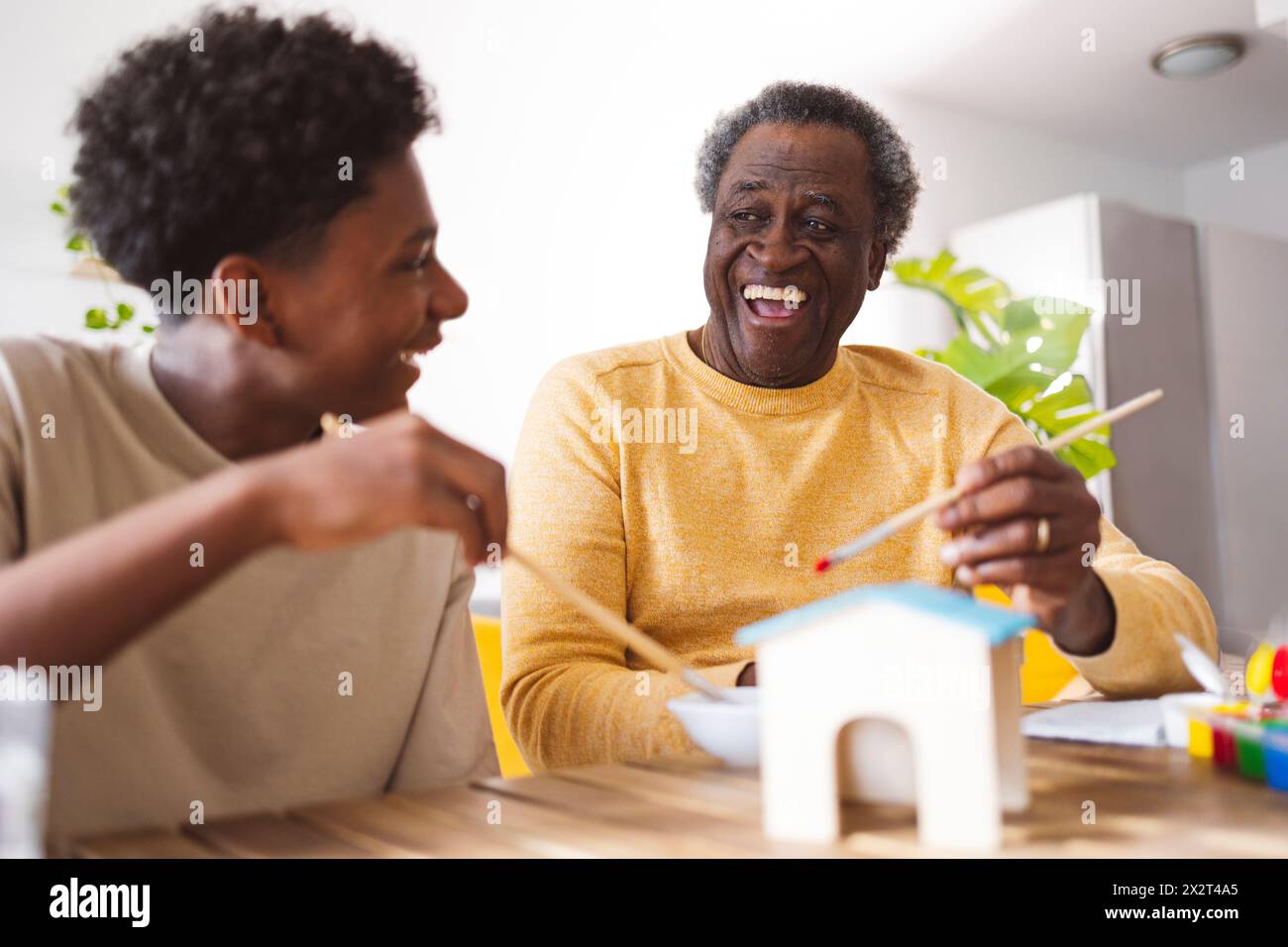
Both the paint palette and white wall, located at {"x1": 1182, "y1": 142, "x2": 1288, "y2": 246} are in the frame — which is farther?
white wall, located at {"x1": 1182, "y1": 142, "x2": 1288, "y2": 246}

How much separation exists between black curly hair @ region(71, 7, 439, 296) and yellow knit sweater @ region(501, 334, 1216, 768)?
0.49m

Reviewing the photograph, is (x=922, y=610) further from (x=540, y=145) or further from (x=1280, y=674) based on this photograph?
(x=540, y=145)

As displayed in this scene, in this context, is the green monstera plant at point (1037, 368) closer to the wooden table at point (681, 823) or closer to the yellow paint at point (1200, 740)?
the yellow paint at point (1200, 740)

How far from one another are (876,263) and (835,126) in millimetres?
244

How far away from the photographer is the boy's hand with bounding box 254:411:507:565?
613 millimetres

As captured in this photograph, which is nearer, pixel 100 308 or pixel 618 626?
pixel 618 626

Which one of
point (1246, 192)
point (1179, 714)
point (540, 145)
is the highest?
point (1246, 192)

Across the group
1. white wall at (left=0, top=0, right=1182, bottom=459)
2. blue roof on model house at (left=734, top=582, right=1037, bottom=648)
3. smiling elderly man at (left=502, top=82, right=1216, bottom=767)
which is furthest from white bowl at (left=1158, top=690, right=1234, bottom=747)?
white wall at (left=0, top=0, right=1182, bottom=459)

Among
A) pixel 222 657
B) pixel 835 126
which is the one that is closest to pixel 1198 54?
pixel 835 126

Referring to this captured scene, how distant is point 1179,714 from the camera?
88 cm

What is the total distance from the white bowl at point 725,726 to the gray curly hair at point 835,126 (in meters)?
0.98

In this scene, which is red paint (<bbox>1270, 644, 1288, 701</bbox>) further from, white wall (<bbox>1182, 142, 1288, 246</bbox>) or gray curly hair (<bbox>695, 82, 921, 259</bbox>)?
white wall (<bbox>1182, 142, 1288, 246</bbox>)
